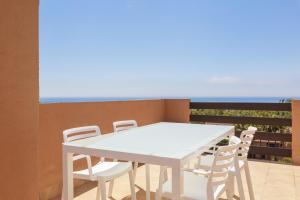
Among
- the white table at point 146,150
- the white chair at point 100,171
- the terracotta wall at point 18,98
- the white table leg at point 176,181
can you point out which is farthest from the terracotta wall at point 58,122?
the terracotta wall at point 18,98

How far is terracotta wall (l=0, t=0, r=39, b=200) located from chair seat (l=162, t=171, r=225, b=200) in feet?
3.28

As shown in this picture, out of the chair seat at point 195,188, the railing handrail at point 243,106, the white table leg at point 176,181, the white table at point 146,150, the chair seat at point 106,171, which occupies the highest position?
the railing handrail at point 243,106

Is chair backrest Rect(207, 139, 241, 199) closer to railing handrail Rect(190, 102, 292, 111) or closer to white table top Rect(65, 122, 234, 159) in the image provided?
white table top Rect(65, 122, 234, 159)

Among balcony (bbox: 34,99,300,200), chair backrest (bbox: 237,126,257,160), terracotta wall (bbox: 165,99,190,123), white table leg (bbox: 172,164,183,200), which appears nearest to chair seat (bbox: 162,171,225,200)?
white table leg (bbox: 172,164,183,200)

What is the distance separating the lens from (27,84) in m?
0.92

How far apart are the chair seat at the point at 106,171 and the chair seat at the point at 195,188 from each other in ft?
1.53

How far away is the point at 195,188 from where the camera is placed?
70.8 inches

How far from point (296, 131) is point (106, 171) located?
3259mm

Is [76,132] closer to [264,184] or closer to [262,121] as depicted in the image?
[264,184]

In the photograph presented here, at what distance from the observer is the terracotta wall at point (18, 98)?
852mm

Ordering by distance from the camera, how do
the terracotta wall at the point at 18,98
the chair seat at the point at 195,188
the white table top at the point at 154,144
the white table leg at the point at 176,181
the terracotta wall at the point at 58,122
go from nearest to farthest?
the terracotta wall at the point at 18,98 → the white table leg at the point at 176,181 → the white table top at the point at 154,144 → the chair seat at the point at 195,188 → the terracotta wall at the point at 58,122

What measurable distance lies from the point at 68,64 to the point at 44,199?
21645 millimetres

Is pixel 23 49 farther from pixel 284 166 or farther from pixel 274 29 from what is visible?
pixel 274 29

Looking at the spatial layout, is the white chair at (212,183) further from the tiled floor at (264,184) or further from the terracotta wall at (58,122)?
the terracotta wall at (58,122)
